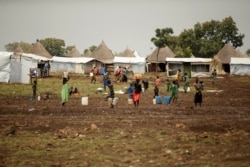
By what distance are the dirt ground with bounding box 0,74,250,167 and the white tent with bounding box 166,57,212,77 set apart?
3087 centimetres

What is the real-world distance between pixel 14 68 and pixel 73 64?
26852 millimetres

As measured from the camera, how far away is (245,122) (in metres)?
13.9

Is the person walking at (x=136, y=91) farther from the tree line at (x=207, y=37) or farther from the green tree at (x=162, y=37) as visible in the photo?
the tree line at (x=207, y=37)

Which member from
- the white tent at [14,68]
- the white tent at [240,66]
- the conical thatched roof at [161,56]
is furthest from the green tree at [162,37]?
the white tent at [14,68]

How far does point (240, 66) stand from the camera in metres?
57.6

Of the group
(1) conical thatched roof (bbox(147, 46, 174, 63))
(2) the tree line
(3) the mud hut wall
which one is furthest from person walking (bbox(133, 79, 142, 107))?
(2) the tree line

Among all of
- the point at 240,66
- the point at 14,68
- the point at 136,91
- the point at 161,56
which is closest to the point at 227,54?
the point at 240,66

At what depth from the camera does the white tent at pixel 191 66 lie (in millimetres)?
49388

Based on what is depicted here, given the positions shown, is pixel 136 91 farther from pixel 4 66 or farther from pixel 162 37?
pixel 162 37

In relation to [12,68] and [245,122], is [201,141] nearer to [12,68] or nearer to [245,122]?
[245,122]

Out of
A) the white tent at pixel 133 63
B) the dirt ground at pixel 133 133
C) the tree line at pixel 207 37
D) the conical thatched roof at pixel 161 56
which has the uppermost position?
the tree line at pixel 207 37

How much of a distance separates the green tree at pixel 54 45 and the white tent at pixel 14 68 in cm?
9882

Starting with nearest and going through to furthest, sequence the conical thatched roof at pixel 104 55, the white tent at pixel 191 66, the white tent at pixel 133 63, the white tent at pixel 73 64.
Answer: the white tent at pixel 191 66
the white tent at pixel 133 63
the white tent at pixel 73 64
the conical thatched roof at pixel 104 55

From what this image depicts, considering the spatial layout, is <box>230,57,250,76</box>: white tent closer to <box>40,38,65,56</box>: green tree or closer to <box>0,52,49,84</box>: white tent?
<box>0,52,49,84</box>: white tent
